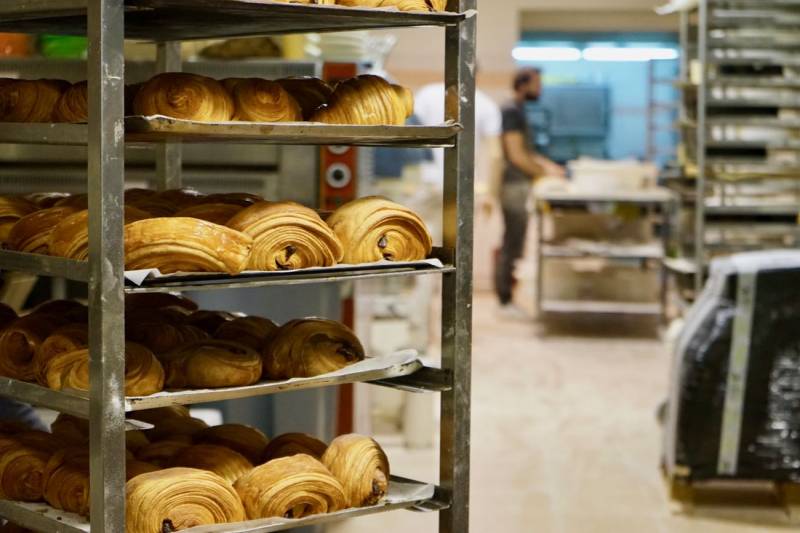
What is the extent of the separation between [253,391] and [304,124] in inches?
17.7

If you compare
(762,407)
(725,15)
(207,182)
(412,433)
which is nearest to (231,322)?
(207,182)

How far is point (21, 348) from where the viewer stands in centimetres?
218

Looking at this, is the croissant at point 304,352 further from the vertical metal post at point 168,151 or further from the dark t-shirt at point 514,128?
the dark t-shirt at point 514,128

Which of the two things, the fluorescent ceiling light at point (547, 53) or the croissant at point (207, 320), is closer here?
the croissant at point (207, 320)

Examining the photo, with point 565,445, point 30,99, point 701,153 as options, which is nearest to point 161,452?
point 30,99

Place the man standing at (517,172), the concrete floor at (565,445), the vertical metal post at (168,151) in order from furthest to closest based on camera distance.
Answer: the man standing at (517,172) → the concrete floor at (565,445) → the vertical metal post at (168,151)

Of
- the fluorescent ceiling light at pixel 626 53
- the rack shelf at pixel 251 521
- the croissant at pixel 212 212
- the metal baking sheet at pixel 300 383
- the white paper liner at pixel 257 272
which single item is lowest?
the rack shelf at pixel 251 521

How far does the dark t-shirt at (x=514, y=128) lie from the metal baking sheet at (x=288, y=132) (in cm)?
726

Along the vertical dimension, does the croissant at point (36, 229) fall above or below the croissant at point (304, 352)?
above

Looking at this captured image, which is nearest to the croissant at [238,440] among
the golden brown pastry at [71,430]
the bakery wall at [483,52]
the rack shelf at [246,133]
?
the golden brown pastry at [71,430]

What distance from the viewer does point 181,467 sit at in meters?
2.12

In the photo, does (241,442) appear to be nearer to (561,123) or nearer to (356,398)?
(356,398)

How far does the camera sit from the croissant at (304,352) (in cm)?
222

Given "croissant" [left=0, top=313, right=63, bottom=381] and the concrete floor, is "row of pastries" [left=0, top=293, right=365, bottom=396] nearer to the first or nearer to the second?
"croissant" [left=0, top=313, right=63, bottom=381]
